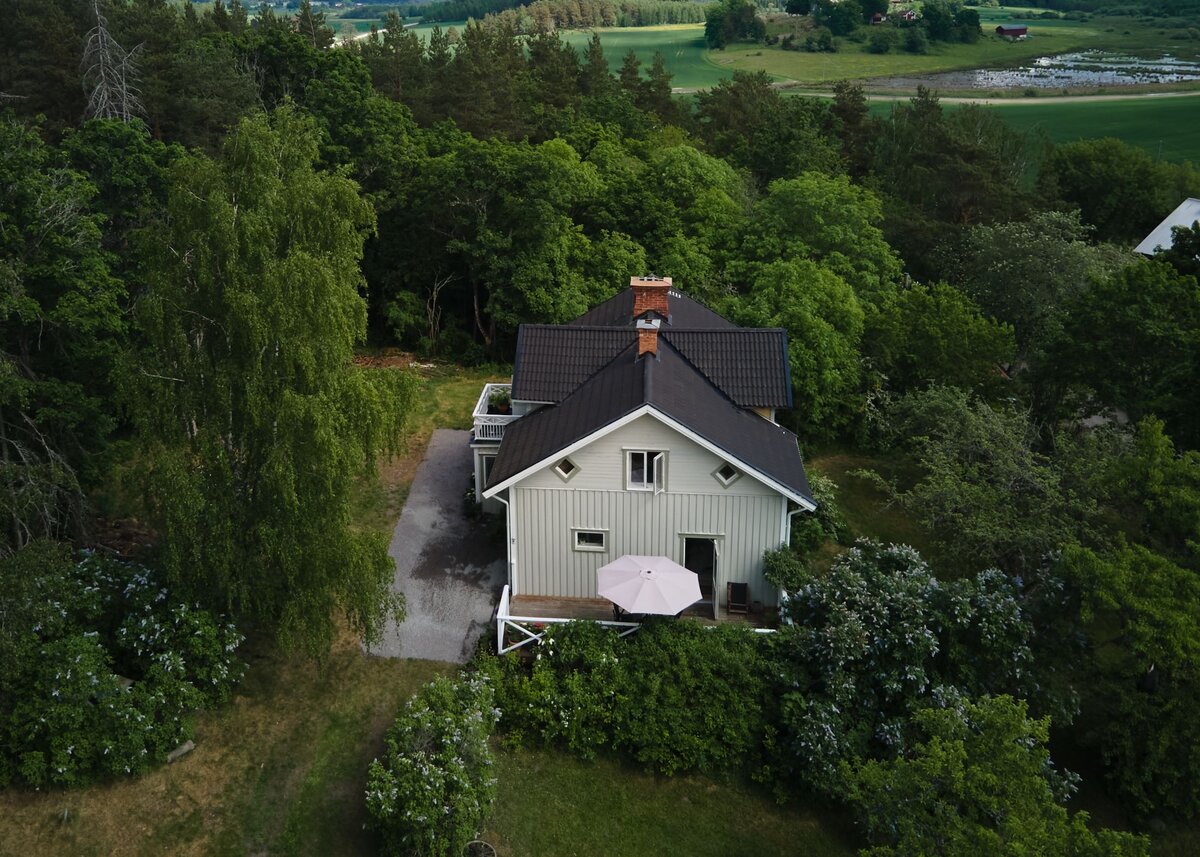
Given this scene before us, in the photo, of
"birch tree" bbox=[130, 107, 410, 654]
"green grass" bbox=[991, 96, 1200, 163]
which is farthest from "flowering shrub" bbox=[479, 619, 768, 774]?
"green grass" bbox=[991, 96, 1200, 163]

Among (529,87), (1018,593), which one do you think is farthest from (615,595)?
(529,87)

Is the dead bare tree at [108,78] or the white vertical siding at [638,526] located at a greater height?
the dead bare tree at [108,78]

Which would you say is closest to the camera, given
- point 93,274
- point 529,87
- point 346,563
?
point 346,563

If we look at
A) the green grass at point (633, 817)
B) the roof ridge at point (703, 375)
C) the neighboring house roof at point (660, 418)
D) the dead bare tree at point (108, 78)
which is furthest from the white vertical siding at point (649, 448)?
the dead bare tree at point (108, 78)

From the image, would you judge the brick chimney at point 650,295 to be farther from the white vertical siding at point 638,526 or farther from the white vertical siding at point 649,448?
the white vertical siding at point 638,526

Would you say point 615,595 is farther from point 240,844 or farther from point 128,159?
point 128,159

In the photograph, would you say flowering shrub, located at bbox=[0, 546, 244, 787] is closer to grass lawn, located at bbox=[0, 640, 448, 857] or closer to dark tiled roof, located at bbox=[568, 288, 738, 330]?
grass lawn, located at bbox=[0, 640, 448, 857]
